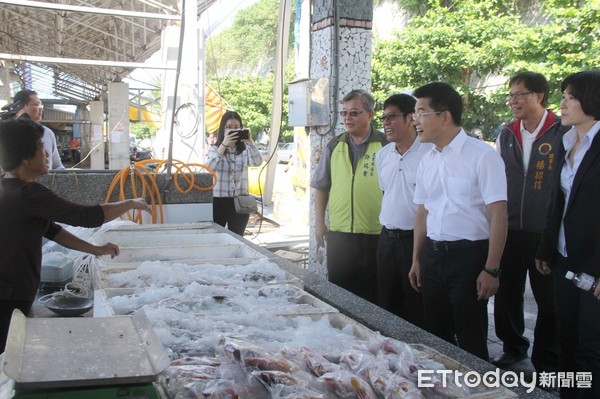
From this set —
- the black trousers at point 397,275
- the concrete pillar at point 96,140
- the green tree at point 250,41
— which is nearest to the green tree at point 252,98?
the concrete pillar at point 96,140

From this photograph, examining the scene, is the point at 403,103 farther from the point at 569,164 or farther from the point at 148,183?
the point at 148,183

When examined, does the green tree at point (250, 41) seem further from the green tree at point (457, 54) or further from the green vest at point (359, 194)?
the green vest at point (359, 194)

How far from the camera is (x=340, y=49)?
5.00 m

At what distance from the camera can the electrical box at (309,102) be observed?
5.07 metres

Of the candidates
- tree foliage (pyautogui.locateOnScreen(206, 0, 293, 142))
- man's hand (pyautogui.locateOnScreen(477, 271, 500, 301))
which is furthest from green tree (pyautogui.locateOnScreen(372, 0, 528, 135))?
tree foliage (pyautogui.locateOnScreen(206, 0, 293, 142))

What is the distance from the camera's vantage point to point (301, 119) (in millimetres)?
5285

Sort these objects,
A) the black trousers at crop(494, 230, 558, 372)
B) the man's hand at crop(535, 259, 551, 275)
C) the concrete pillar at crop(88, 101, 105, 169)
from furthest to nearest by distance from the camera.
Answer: the concrete pillar at crop(88, 101, 105, 169) < the black trousers at crop(494, 230, 558, 372) < the man's hand at crop(535, 259, 551, 275)

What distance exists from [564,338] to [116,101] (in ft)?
62.2

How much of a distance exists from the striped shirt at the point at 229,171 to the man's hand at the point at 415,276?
8.52ft

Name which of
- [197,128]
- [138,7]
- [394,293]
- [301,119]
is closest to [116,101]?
[138,7]

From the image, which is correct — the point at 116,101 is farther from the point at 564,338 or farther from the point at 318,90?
the point at 564,338

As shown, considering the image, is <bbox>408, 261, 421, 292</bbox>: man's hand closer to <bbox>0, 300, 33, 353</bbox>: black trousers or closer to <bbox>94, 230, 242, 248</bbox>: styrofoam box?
<bbox>94, 230, 242, 248</bbox>: styrofoam box

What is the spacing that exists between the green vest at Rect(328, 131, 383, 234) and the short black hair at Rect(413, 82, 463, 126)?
3.50 ft

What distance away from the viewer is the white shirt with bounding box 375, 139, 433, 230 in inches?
149
